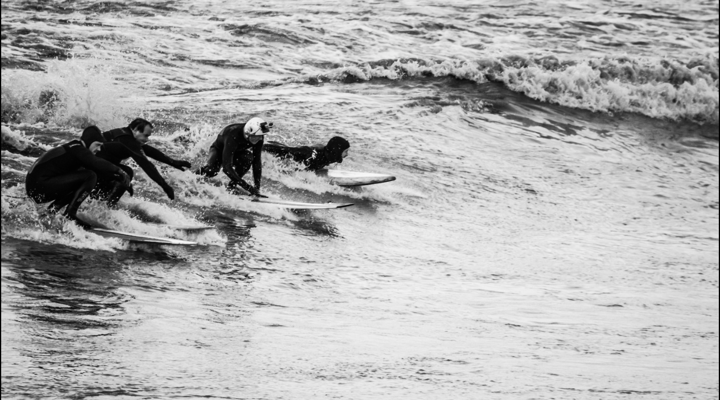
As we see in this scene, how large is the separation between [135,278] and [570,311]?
163 inches

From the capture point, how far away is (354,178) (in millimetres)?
12836

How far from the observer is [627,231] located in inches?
513

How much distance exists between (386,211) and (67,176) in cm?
487

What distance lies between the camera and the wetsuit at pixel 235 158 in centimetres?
1110

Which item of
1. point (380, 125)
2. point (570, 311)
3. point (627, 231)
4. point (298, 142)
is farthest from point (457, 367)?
point (380, 125)

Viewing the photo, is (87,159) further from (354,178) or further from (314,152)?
(354,178)

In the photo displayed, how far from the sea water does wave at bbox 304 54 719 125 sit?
0.22ft

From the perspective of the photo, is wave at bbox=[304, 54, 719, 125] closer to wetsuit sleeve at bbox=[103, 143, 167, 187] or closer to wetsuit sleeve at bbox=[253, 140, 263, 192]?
wetsuit sleeve at bbox=[253, 140, 263, 192]

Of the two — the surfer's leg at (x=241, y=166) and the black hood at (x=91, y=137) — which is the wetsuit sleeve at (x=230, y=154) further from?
the black hood at (x=91, y=137)

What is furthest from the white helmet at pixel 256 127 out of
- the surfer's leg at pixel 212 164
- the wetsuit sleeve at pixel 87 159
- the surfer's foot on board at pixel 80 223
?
the surfer's foot on board at pixel 80 223

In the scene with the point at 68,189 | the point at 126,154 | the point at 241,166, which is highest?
the point at 126,154

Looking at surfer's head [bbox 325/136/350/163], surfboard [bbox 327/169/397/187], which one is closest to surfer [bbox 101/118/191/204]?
surfer's head [bbox 325/136/350/163]

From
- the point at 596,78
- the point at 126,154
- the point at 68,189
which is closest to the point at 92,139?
the point at 68,189

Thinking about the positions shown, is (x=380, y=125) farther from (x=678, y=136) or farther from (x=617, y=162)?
(x=678, y=136)
